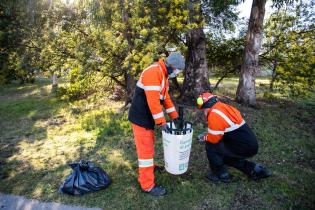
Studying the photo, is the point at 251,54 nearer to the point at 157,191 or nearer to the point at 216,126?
the point at 216,126

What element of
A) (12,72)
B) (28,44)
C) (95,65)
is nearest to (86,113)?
(95,65)

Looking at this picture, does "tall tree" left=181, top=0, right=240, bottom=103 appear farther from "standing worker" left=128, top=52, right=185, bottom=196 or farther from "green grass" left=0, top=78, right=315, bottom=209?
"standing worker" left=128, top=52, right=185, bottom=196

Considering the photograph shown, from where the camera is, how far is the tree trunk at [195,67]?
7.27 m

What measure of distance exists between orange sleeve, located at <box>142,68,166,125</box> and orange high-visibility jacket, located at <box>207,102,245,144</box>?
2.33ft

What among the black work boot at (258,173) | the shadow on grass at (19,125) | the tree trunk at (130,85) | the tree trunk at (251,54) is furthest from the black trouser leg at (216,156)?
the tree trunk at (251,54)

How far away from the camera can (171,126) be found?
3.67 m

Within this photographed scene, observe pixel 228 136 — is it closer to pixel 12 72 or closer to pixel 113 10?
pixel 113 10

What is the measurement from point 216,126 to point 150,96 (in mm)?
992

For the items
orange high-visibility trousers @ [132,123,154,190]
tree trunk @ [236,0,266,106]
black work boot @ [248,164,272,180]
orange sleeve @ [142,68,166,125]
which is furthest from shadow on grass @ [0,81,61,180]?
tree trunk @ [236,0,266,106]

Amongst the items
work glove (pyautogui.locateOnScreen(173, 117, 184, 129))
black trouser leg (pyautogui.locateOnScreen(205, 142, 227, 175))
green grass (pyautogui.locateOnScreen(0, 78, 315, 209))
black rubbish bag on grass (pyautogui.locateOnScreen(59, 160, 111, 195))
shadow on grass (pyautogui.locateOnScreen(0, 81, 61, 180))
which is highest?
work glove (pyautogui.locateOnScreen(173, 117, 184, 129))

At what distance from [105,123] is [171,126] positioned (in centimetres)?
373

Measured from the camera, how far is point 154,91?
135 inches

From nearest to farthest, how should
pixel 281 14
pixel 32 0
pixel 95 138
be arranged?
pixel 95 138, pixel 32 0, pixel 281 14

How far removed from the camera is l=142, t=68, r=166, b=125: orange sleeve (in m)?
3.44
